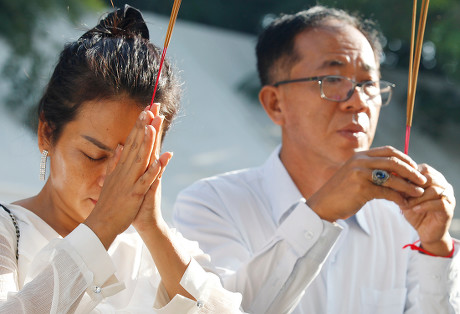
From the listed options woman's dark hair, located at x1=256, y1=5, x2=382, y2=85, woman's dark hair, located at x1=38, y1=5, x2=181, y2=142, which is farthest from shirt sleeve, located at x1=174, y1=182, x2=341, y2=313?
woman's dark hair, located at x1=256, y1=5, x2=382, y2=85

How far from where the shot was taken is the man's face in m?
2.25

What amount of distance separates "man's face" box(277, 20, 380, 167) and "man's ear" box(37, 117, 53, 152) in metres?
1.02

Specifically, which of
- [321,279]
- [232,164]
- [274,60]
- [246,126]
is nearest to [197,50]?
[246,126]

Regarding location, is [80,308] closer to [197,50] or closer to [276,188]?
[276,188]

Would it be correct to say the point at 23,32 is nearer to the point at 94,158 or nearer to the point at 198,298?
the point at 94,158

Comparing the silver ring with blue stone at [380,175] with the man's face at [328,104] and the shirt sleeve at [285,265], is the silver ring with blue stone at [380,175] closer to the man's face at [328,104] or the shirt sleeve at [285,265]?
the shirt sleeve at [285,265]

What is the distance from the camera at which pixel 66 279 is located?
1.27 metres

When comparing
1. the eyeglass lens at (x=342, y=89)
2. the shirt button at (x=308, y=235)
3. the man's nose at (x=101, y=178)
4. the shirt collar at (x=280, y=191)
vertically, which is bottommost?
the shirt button at (x=308, y=235)

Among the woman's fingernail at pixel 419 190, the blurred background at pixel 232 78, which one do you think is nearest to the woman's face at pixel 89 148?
the woman's fingernail at pixel 419 190

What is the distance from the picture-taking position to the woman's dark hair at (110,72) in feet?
5.27

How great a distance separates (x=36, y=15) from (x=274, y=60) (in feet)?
14.8

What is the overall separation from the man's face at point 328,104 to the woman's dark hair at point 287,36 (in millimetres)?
41

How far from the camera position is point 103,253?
50.9 inches

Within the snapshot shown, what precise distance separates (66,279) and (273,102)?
1.46 meters
